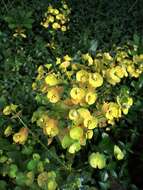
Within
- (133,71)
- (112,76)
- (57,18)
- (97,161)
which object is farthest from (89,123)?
(57,18)

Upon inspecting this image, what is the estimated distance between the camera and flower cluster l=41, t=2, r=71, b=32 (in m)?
4.21

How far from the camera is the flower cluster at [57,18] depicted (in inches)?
166

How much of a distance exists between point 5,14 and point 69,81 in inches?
85.9

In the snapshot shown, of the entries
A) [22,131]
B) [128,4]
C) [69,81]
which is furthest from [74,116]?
[128,4]

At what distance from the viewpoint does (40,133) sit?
238cm

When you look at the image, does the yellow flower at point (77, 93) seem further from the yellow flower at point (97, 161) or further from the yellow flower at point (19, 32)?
the yellow flower at point (19, 32)

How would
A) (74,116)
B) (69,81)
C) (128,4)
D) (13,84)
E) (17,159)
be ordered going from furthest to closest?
(128,4)
(13,84)
(69,81)
(17,159)
(74,116)

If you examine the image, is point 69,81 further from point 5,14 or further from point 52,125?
point 5,14

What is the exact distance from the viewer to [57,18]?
420cm

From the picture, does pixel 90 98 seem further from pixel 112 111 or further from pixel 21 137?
pixel 21 137

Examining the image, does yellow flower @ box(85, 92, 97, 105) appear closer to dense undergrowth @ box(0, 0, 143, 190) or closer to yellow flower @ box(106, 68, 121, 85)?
dense undergrowth @ box(0, 0, 143, 190)

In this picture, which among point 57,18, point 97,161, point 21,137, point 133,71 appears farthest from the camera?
point 57,18

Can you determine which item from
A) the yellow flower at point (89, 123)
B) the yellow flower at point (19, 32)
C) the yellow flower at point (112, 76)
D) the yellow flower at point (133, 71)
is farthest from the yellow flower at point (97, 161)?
the yellow flower at point (19, 32)

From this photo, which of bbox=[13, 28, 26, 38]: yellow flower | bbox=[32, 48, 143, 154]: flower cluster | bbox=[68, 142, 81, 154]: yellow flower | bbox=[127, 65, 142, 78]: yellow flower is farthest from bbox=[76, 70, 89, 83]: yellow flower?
bbox=[13, 28, 26, 38]: yellow flower
